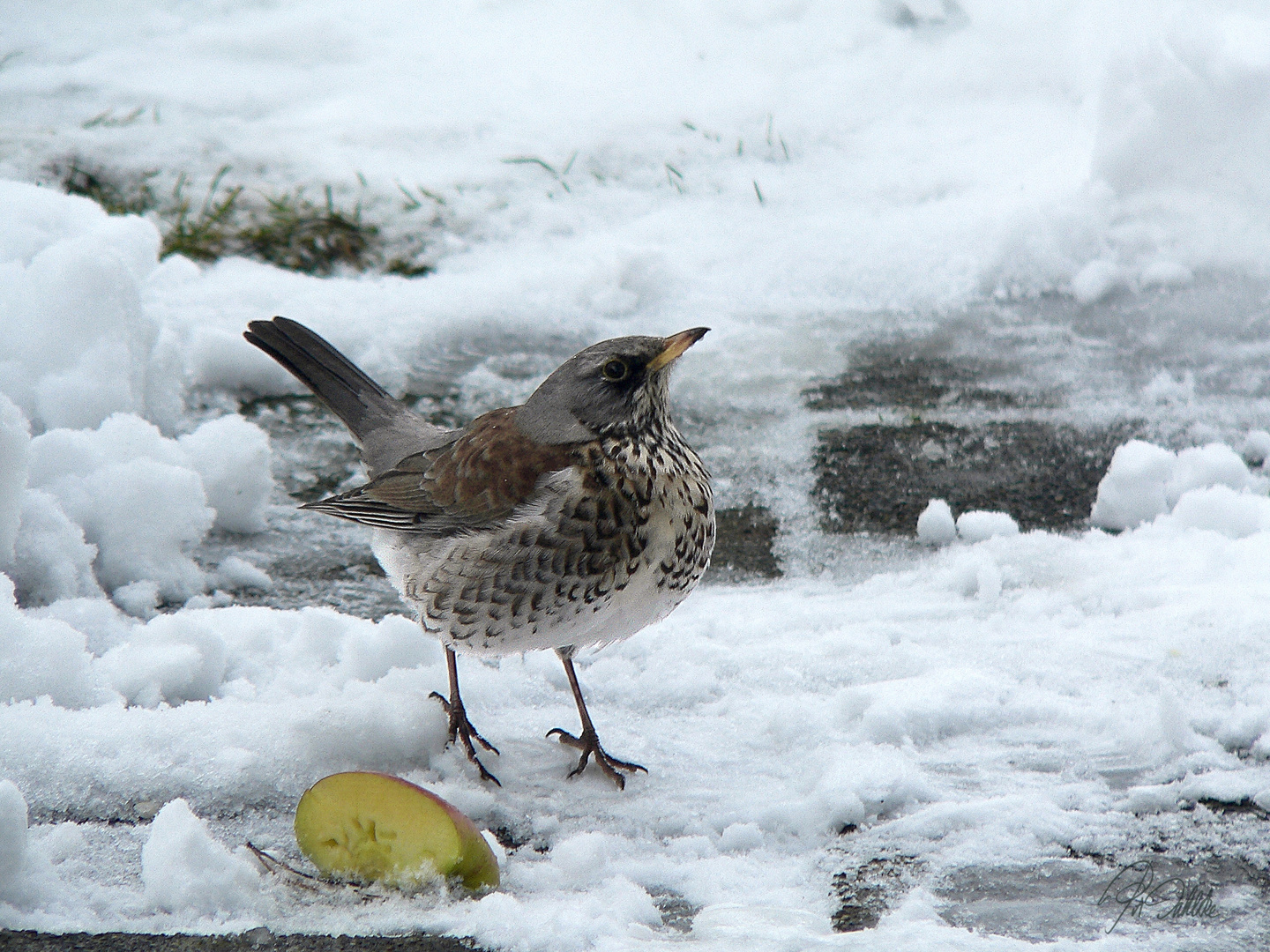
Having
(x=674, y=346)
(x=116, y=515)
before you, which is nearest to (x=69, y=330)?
(x=116, y=515)

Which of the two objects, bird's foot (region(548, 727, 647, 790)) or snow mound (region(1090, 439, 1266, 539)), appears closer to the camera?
bird's foot (region(548, 727, 647, 790))

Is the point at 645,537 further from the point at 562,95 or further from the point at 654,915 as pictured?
the point at 562,95

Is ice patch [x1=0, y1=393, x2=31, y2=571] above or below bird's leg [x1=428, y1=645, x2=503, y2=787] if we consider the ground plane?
above

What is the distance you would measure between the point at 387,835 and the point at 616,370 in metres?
1.20

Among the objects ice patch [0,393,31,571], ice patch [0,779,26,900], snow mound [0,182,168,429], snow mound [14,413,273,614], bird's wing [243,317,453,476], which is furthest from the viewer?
snow mound [0,182,168,429]

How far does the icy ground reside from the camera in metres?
2.47

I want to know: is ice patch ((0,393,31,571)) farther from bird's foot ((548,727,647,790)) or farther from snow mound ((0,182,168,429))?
bird's foot ((548,727,647,790))

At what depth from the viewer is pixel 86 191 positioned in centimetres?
644

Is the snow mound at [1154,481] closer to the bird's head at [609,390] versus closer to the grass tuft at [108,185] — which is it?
the bird's head at [609,390]

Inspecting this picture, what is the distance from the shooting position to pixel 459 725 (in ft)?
9.82

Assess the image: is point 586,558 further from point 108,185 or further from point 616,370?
point 108,185

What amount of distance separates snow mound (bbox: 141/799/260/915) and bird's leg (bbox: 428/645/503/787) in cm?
74

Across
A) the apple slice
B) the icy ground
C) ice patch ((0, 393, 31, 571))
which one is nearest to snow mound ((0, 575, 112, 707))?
the icy ground

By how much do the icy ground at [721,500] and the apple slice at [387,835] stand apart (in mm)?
69
